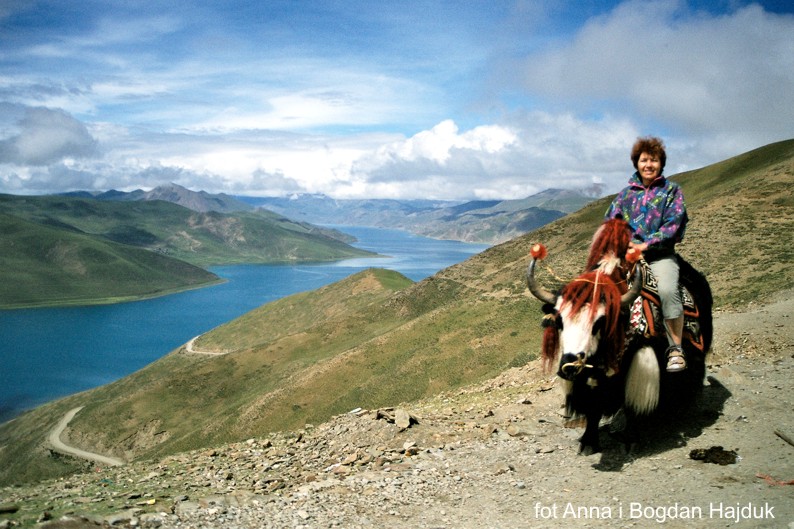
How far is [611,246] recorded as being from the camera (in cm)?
800

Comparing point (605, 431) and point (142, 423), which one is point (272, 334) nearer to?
point (142, 423)

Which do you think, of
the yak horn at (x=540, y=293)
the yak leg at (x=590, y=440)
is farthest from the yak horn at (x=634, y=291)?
the yak leg at (x=590, y=440)

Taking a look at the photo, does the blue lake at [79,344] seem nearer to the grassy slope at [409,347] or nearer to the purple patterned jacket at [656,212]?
the grassy slope at [409,347]

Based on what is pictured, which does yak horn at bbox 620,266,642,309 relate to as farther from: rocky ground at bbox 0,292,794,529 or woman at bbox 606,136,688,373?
rocky ground at bbox 0,292,794,529

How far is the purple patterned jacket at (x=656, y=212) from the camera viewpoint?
8.18 metres

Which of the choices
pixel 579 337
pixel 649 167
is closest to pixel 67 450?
pixel 579 337

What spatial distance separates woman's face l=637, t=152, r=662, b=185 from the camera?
28.0ft

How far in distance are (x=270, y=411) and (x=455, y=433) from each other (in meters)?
31.3

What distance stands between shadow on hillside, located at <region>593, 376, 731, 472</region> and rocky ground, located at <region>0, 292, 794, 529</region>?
3 cm

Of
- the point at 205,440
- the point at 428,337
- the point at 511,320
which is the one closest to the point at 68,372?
the point at 205,440

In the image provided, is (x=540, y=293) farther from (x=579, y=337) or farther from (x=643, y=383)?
(x=643, y=383)

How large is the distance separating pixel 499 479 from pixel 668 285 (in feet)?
13.9

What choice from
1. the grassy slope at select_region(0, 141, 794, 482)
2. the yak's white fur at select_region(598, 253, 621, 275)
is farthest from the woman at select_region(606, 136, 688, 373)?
the grassy slope at select_region(0, 141, 794, 482)

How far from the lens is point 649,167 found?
8.56 meters
